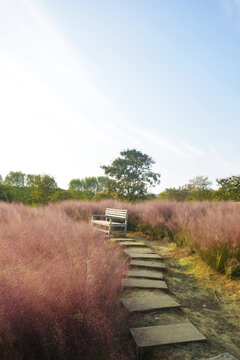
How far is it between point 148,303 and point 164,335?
533 mm

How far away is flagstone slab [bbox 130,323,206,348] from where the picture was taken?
1.77 meters

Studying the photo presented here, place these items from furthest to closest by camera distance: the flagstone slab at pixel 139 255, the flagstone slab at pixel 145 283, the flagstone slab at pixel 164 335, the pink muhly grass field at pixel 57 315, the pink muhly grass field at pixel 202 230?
1. the flagstone slab at pixel 139 255
2. the pink muhly grass field at pixel 202 230
3. the flagstone slab at pixel 145 283
4. the flagstone slab at pixel 164 335
5. the pink muhly grass field at pixel 57 315

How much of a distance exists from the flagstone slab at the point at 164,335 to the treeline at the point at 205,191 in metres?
10.3

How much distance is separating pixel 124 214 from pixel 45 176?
813cm

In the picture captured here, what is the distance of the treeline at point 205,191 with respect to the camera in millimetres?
11758

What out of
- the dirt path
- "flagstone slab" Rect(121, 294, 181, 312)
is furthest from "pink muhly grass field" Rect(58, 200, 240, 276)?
"flagstone slab" Rect(121, 294, 181, 312)

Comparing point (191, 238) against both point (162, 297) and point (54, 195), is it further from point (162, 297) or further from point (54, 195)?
point (54, 195)

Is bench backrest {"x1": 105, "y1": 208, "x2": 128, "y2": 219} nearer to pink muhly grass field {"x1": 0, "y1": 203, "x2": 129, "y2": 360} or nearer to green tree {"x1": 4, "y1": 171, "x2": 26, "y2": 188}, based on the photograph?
pink muhly grass field {"x1": 0, "y1": 203, "x2": 129, "y2": 360}

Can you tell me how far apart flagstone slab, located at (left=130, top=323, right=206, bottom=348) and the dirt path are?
1.7 inches

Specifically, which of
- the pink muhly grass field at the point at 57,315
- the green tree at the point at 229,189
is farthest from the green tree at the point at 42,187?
the pink muhly grass field at the point at 57,315


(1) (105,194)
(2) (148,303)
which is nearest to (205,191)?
(1) (105,194)

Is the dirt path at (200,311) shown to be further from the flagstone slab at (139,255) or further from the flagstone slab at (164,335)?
the flagstone slab at (139,255)

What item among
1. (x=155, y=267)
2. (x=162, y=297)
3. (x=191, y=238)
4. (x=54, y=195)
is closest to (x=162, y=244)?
(x=191, y=238)

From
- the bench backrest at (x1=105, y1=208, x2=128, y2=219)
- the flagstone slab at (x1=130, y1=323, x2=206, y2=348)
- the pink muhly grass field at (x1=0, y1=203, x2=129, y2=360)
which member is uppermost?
the bench backrest at (x1=105, y1=208, x2=128, y2=219)
